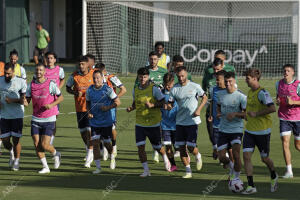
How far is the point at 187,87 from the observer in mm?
12117

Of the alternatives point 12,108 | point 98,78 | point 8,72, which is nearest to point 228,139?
point 98,78

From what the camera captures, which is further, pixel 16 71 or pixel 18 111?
pixel 16 71

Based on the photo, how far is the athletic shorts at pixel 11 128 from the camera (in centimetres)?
1288

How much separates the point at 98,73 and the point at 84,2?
546 inches

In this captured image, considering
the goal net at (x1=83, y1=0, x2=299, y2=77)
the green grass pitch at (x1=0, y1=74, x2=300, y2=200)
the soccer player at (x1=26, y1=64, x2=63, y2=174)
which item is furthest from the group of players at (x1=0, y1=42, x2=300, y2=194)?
the goal net at (x1=83, y1=0, x2=299, y2=77)

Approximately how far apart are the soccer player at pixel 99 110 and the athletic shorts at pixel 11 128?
135 centimetres

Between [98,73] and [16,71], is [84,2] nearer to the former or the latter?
[16,71]

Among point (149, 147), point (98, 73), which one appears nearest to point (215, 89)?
point (98, 73)

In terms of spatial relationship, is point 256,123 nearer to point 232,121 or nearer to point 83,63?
point 232,121

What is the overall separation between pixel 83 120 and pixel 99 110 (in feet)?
4.44

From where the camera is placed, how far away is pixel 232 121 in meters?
11.0

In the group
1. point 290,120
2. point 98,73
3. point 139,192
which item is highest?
point 98,73

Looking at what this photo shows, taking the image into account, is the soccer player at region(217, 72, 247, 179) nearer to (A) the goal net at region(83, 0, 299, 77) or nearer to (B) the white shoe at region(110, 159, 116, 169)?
(B) the white shoe at region(110, 159, 116, 169)

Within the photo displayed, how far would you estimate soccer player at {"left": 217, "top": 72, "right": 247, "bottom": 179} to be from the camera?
1090 centimetres
